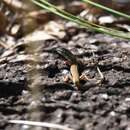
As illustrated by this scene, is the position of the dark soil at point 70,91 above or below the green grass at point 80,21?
below

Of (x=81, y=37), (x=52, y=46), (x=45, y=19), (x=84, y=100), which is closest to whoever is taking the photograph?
(x=84, y=100)

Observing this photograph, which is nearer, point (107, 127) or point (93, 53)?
point (107, 127)

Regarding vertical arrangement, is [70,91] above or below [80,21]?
below

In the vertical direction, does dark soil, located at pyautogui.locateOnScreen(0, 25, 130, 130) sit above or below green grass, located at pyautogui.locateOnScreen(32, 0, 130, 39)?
below

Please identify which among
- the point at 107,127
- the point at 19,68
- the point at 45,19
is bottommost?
the point at 107,127

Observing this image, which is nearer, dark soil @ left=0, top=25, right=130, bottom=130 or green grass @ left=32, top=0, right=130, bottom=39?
dark soil @ left=0, top=25, right=130, bottom=130

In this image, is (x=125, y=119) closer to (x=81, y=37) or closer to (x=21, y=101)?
(x=21, y=101)

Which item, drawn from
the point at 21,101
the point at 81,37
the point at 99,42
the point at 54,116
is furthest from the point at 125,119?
the point at 81,37

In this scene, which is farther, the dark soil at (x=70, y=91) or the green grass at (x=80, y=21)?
the green grass at (x=80, y=21)
